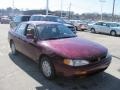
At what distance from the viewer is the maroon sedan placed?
210 inches

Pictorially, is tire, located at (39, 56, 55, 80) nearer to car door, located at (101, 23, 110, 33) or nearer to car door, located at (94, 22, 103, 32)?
car door, located at (101, 23, 110, 33)

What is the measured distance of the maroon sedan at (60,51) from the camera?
5328 mm

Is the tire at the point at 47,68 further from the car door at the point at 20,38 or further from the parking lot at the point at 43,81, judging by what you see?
the car door at the point at 20,38

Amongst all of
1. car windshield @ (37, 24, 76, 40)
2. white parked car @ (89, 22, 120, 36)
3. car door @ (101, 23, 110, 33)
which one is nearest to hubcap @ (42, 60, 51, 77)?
car windshield @ (37, 24, 76, 40)

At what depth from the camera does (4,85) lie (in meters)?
5.64

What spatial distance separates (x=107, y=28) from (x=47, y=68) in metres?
18.3

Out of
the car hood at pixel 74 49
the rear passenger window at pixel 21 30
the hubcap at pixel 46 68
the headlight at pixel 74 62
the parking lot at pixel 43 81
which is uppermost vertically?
the rear passenger window at pixel 21 30

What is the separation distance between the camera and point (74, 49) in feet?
18.8

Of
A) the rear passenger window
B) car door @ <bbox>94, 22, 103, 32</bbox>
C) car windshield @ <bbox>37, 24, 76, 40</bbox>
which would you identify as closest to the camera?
car windshield @ <bbox>37, 24, 76, 40</bbox>

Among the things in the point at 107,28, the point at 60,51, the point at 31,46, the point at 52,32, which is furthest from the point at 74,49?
the point at 107,28

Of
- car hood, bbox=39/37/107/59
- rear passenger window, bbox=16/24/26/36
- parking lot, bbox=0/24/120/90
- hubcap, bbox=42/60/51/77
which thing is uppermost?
rear passenger window, bbox=16/24/26/36

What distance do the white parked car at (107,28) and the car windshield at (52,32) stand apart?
51.9 ft

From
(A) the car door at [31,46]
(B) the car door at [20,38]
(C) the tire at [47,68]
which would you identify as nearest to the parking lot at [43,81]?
(C) the tire at [47,68]

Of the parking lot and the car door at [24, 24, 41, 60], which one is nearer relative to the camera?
the parking lot
